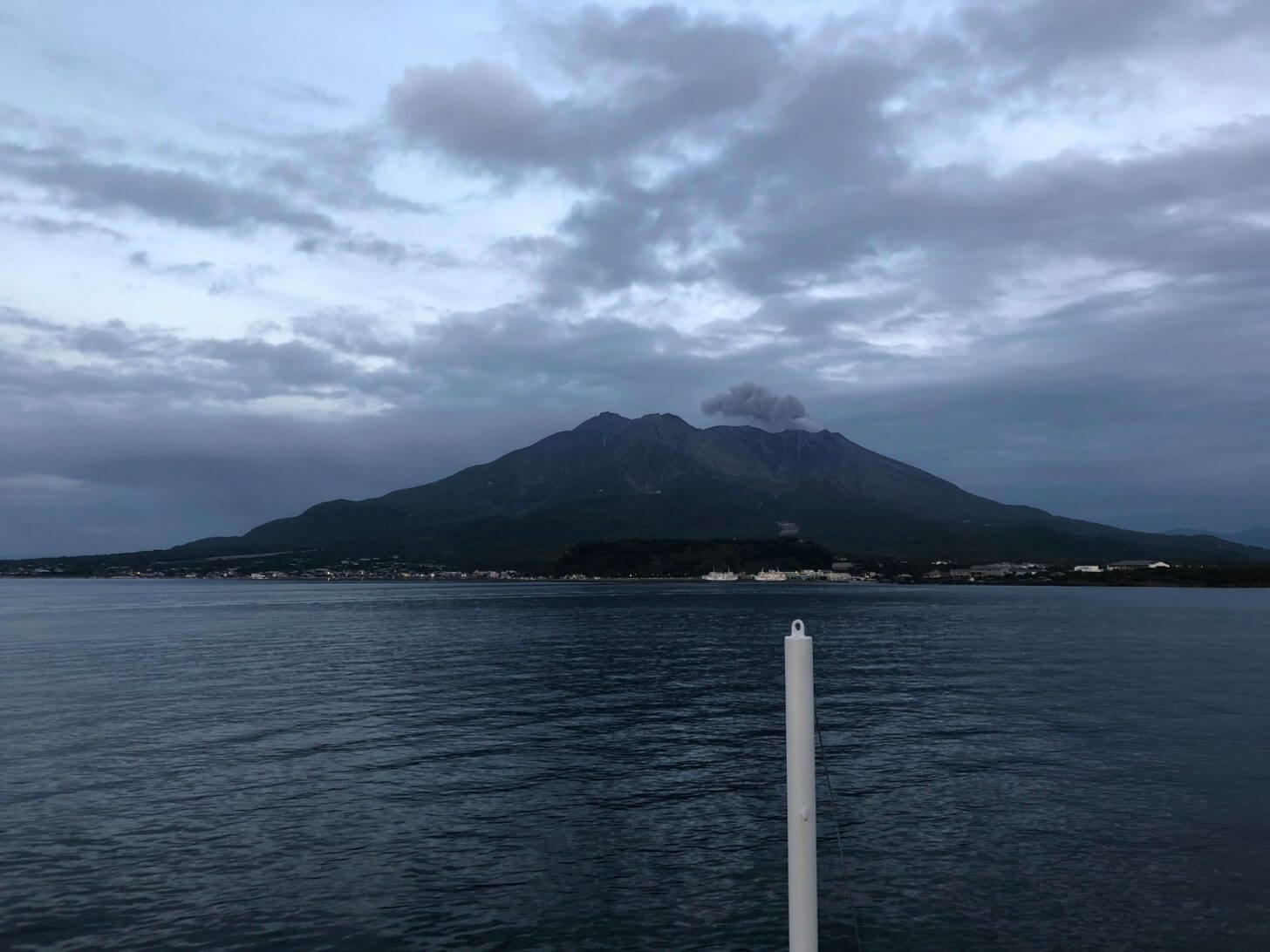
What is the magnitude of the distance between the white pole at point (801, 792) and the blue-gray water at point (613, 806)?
9800mm

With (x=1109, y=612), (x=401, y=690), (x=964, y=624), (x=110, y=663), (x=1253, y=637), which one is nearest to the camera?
(x=401, y=690)

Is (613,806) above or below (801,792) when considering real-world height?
below

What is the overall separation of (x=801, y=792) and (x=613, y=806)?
66.9 ft

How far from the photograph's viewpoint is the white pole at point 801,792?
9.55 metres

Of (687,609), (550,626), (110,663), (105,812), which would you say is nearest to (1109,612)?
(687,609)

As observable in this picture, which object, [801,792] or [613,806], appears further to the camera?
[613,806]

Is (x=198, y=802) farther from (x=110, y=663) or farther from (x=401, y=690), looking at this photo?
(x=110, y=663)

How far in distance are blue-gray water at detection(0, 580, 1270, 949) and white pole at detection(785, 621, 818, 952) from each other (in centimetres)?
980

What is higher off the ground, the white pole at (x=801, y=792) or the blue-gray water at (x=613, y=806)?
the white pole at (x=801, y=792)

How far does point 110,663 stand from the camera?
70.5 m

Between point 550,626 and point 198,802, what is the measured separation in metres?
79.8

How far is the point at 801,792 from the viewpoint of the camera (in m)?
9.76

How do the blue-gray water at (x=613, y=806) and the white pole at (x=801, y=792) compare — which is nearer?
the white pole at (x=801, y=792)

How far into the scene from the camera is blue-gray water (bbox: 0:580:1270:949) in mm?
19734
